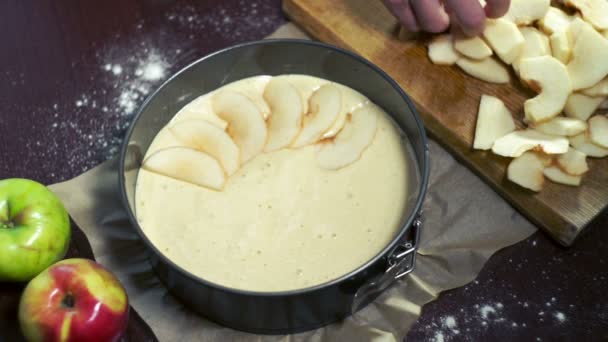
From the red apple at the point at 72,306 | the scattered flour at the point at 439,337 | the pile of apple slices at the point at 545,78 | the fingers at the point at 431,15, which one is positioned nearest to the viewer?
the red apple at the point at 72,306

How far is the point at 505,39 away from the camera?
5.35ft

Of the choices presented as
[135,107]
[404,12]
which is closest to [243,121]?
[135,107]

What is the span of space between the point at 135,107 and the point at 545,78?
3.07 feet

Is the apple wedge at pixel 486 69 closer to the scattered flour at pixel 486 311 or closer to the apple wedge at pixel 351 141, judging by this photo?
the apple wedge at pixel 351 141

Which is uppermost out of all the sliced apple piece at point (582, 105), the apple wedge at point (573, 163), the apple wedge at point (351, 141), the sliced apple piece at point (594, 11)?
the sliced apple piece at point (594, 11)

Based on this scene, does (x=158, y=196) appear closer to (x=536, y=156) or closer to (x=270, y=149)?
(x=270, y=149)

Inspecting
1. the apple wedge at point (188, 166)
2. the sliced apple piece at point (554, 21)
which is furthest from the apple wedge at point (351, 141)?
the sliced apple piece at point (554, 21)

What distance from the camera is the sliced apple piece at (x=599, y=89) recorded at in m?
1.56

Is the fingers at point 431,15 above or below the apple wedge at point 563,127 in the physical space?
above

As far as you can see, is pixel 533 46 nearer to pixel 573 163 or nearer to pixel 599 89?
pixel 599 89

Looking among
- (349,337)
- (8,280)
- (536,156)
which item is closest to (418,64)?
(536,156)

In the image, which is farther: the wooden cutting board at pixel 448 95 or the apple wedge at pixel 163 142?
the apple wedge at pixel 163 142

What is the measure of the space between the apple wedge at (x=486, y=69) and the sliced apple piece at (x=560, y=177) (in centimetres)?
25

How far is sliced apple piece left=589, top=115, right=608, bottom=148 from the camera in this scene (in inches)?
60.2
